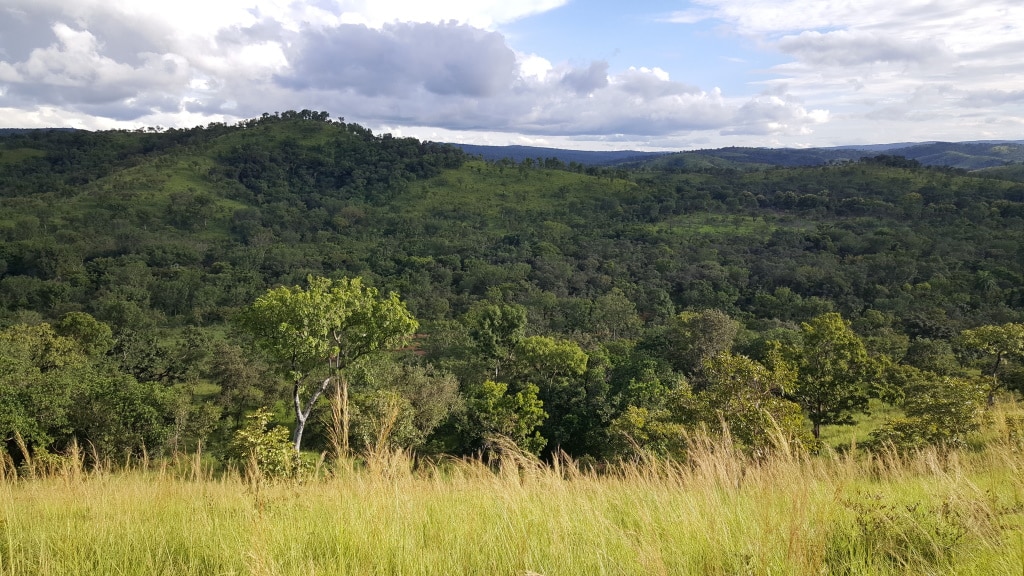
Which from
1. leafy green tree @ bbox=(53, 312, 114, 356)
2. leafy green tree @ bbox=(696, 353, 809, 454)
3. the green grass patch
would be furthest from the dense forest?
the green grass patch

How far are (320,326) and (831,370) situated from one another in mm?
13973

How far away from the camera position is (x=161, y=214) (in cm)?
8044

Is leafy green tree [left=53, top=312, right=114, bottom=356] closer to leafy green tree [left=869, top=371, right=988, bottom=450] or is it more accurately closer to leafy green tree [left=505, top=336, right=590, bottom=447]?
leafy green tree [left=505, top=336, right=590, bottom=447]

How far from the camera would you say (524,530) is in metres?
2.66

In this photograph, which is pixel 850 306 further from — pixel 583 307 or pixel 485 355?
pixel 485 355

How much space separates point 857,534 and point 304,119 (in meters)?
150

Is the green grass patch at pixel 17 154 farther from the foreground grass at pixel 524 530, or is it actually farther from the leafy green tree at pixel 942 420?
the leafy green tree at pixel 942 420

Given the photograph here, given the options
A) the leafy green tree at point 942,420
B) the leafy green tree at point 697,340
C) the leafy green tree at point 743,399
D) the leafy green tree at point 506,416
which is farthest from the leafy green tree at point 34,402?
the leafy green tree at point 697,340

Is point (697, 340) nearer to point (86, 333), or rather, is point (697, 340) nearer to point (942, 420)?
point (942, 420)

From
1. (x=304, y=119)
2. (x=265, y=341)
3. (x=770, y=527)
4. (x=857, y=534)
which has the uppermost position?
(x=304, y=119)

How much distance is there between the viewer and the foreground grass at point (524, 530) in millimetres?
2518

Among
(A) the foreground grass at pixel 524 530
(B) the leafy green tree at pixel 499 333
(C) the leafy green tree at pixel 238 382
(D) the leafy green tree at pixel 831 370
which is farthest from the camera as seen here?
(B) the leafy green tree at pixel 499 333

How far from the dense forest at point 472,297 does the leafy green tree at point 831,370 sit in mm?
71

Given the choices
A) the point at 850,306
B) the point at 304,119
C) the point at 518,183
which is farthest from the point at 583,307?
the point at 304,119
